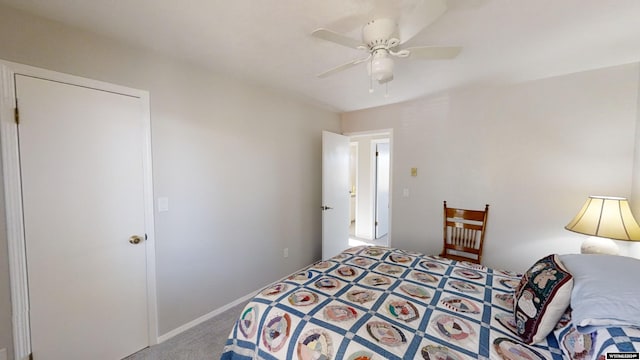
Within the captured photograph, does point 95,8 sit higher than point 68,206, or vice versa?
point 95,8

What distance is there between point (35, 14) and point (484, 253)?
4127 mm

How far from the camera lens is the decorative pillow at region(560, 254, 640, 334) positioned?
0.92 m

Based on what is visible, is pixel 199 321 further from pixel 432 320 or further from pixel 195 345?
pixel 432 320

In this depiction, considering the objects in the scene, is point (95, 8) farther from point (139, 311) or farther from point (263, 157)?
point (139, 311)

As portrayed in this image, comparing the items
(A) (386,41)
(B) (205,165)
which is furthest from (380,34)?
(B) (205,165)

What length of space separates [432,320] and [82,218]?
2.23 m

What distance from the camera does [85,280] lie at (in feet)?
5.41

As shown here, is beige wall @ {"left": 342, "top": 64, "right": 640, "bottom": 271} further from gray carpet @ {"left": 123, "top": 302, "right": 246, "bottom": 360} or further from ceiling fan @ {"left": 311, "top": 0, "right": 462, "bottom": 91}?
gray carpet @ {"left": 123, "top": 302, "right": 246, "bottom": 360}

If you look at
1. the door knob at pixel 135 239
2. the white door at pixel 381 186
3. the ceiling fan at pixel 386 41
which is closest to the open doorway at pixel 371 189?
the white door at pixel 381 186

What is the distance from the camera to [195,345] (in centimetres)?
198

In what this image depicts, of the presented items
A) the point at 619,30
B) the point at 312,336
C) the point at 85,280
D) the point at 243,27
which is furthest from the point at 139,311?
the point at 619,30

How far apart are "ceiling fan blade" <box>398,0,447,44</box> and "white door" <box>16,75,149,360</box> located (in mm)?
1897

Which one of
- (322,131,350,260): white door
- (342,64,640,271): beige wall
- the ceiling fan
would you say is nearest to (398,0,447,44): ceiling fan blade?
the ceiling fan

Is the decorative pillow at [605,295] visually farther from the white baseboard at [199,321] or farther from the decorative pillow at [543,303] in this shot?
the white baseboard at [199,321]
